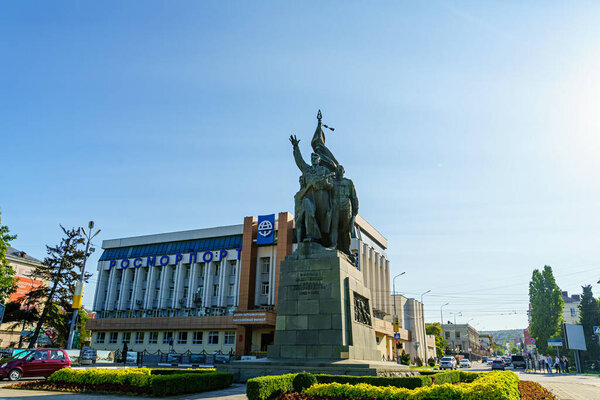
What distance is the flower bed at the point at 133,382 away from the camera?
12.1m

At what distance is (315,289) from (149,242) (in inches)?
2093

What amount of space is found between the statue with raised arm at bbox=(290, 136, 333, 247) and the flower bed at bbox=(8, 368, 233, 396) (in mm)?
6151

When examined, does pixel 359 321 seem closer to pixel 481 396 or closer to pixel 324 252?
pixel 324 252

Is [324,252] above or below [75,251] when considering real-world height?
below

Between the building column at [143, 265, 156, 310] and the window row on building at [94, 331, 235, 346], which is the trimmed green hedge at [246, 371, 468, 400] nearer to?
the window row on building at [94, 331, 235, 346]

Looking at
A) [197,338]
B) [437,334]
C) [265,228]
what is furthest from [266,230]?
[437,334]

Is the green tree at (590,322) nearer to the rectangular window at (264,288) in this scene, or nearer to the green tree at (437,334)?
the rectangular window at (264,288)

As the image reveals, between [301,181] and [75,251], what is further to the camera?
[75,251]

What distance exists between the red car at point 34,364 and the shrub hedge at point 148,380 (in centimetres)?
571

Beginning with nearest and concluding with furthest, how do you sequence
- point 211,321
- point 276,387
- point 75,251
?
point 276,387, point 75,251, point 211,321

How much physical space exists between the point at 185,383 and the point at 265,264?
4248 cm

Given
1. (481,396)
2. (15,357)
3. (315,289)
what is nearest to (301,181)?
(315,289)

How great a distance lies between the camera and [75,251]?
44.8 m

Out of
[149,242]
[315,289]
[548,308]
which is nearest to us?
[315,289]
